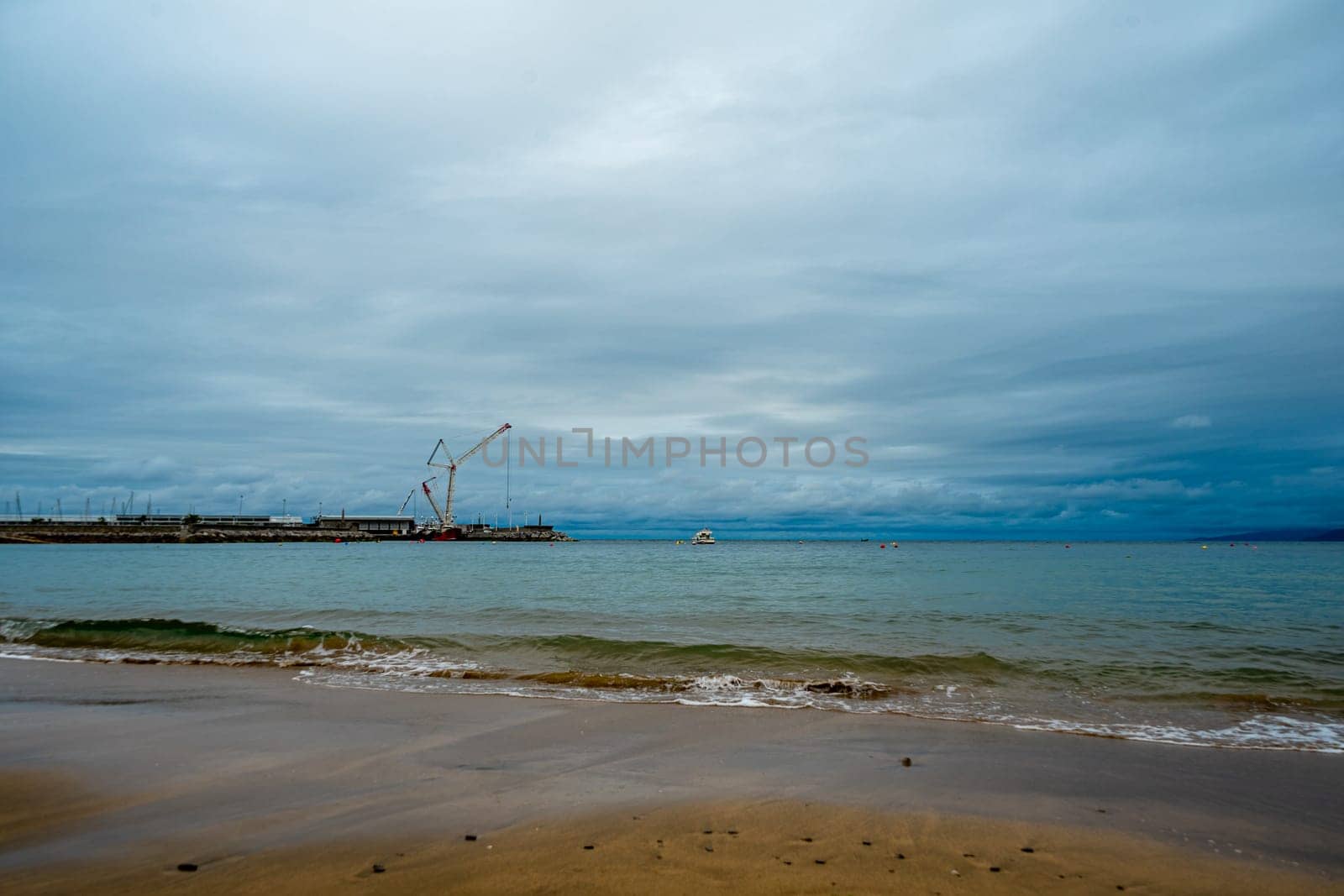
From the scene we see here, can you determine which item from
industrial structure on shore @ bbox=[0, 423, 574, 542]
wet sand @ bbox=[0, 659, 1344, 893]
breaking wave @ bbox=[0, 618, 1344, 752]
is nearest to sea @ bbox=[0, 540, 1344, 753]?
breaking wave @ bbox=[0, 618, 1344, 752]

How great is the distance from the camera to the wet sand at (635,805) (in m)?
5.28

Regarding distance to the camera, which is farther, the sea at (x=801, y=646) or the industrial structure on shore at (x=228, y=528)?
the industrial structure on shore at (x=228, y=528)

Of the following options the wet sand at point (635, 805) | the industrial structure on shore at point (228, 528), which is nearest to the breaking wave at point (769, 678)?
the wet sand at point (635, 805)

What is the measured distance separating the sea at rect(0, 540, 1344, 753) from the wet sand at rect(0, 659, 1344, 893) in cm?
199

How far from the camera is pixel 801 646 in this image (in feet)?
57.3

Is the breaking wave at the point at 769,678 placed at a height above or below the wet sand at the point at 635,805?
below

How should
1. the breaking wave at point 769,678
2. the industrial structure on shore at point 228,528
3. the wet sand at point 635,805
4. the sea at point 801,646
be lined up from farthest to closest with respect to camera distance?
the industrial structure on shore at point 228,528 → the sea at point 801,646 → the breaking wave at point 769,678 → the wet sand at point 635,805

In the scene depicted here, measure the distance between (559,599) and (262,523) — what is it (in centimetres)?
17837

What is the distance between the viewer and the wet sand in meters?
5.28

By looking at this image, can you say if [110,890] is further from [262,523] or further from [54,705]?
[262,523]

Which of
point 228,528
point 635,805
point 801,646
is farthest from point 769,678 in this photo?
point 228,528

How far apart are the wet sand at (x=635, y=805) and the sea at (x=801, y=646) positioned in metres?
1.99

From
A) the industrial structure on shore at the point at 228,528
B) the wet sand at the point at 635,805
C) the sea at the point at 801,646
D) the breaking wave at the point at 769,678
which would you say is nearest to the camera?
the wet sand at the point at 635,805

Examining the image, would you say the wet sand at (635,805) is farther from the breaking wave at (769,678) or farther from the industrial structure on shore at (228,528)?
the industrial structure on shore at (228,528)
